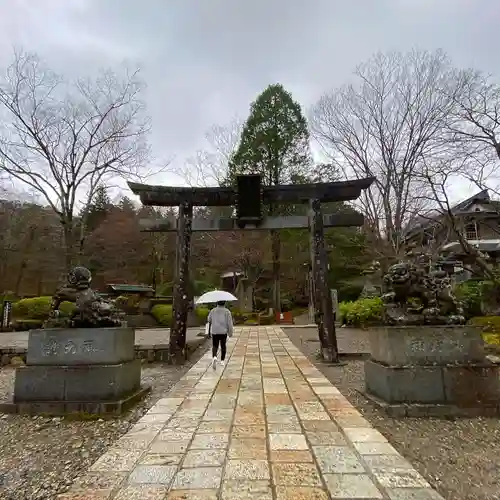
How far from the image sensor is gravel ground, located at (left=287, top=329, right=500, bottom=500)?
2688mm

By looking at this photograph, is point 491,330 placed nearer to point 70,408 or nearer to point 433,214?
point 433,214

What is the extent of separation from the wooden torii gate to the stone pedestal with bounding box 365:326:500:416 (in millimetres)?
3986

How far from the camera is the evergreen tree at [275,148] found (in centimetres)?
2491

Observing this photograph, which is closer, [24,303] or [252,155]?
[24,303]

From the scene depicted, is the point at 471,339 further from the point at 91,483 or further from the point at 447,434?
the point at 91,483

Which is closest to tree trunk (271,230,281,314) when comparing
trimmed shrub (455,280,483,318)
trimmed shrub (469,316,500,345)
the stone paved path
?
trimmed shrub (455,280,483,318)

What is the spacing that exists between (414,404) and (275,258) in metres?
20.3

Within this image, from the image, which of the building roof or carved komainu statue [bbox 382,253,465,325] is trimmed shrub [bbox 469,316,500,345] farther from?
carved komainu statue [bbox 382,253,465,325]

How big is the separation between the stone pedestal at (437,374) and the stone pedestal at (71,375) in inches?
131

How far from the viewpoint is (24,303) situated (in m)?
20.1

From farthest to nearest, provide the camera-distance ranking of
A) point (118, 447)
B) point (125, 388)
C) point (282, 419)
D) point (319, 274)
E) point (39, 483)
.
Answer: point (319, 274) → point (125, 388) → point (282, 419) → point (118, 447) → point (39, 483)

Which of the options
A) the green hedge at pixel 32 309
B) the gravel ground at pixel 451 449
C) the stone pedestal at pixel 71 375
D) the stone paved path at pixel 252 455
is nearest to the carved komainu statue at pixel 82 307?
the stone pedestal at pixel 71 375

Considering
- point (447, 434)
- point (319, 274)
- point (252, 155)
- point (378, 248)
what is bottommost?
point (447, 434)

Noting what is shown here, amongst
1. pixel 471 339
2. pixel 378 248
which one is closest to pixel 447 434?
pixel 471 339
